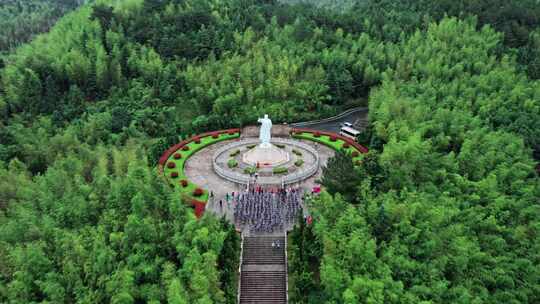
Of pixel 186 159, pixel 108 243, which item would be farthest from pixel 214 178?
pixel 108 243

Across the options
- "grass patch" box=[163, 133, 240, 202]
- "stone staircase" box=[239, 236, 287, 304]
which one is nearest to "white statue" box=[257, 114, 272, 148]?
"grass patch" box=[163, 133, 240, 202]

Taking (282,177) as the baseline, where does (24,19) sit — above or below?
below

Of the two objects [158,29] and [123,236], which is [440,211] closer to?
[123,236]

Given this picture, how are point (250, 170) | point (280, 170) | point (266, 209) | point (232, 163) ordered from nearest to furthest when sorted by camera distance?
point (266, 209) → point (280, 170) → point (250, 170) → point (232, 163)

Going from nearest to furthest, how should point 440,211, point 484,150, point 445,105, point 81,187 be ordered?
point 440,211 → point 81,187 → point 484,150 → point 445,105

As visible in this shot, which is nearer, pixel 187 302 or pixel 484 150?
pixel 187 302

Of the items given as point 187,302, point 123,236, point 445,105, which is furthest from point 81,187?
point 445,105

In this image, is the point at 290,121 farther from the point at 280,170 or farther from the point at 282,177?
the point at 282,177
